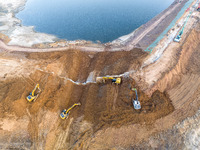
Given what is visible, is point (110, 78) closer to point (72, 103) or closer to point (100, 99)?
point (100, 99)

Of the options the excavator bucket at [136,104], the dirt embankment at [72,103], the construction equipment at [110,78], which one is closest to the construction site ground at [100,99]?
the dirt embankment at [72,103]

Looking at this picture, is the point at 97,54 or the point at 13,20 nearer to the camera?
the point at 97,54

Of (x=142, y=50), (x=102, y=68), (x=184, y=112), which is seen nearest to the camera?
(x=184, y=112)

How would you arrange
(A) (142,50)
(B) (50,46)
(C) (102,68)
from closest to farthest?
1. (C) (102,68)
2. (A) (142,50)
3. (B) (50,46)

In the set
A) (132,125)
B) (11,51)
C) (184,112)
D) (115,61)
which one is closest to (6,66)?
(11,51)

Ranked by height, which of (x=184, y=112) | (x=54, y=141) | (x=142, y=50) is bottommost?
(x=54, y=141)

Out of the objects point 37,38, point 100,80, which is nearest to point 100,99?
point 100,80

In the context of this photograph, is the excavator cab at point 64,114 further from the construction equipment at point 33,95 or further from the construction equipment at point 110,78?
the construction equipment at point 110,78

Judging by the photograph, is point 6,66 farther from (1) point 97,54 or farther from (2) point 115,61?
(2) point 115,61
